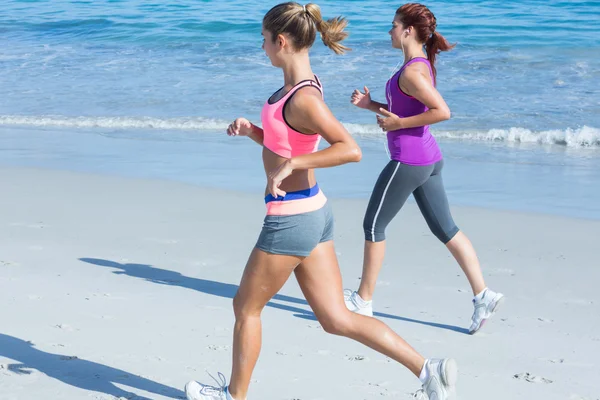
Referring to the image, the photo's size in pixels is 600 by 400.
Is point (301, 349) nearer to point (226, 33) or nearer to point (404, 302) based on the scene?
point (404, 302)

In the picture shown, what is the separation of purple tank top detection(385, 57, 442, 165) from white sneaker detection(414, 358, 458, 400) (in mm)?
1427

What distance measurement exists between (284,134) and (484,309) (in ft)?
6.45

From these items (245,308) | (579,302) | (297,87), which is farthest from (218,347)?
(579,302)

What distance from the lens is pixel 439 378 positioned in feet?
10.7

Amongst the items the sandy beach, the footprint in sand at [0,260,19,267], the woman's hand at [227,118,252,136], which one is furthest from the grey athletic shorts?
the footprint in sand at [0,260,19,267]

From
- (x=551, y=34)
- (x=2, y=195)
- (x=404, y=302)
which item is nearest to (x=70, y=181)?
(x=2, y=195)

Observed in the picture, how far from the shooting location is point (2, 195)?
7.09 meters

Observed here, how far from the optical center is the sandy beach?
374 cm

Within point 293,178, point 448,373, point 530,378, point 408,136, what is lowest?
point 530,378

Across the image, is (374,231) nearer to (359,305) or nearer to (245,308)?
(359,305)

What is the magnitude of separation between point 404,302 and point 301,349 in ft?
3.38

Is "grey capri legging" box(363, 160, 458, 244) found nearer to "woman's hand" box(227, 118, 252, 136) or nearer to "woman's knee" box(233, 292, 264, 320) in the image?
"woman's hand" box(227, 118, 252, 136)

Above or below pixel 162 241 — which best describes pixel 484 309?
above

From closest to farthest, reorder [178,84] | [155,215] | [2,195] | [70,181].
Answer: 1. [155,215]
2. [2,195]
3. [70,181]
4. [178,84]
